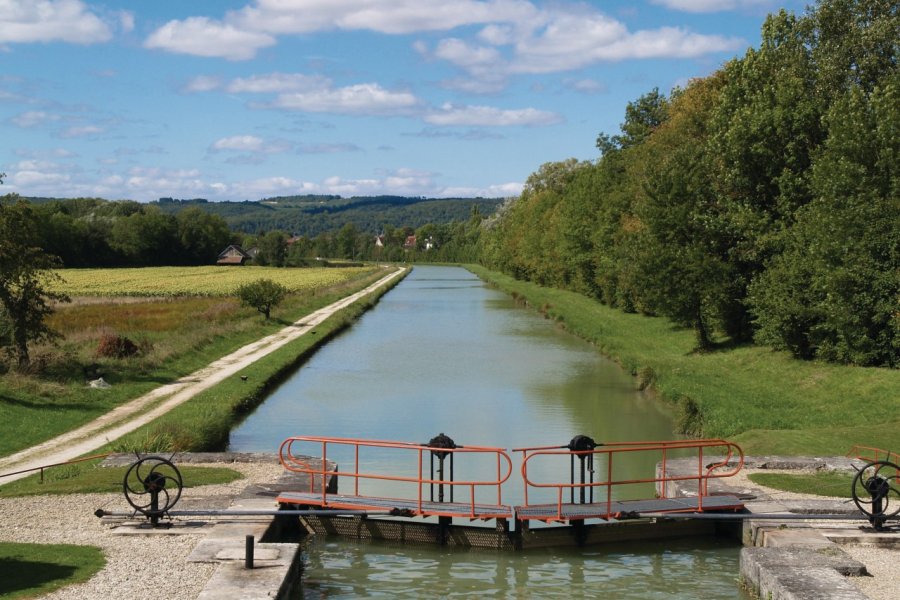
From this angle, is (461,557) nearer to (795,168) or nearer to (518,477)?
(518,477)

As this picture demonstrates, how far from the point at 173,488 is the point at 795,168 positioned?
83.3 ft

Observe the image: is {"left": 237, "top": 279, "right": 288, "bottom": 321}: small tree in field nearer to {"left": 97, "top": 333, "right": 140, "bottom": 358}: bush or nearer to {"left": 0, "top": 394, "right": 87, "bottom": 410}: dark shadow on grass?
{"left": 97, "top": 333, "right": 140, "bottom": 358}: bush

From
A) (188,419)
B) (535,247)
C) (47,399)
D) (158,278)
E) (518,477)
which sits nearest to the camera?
(518,477)

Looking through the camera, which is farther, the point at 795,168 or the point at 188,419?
the point at 795,168

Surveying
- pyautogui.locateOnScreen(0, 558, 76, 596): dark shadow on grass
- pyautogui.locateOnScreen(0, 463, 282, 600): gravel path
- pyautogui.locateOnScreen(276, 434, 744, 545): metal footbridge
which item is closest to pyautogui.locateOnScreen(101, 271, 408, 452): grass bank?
pyautogui.locateOnScreen(276, 434, 744, 545): metal footbridge

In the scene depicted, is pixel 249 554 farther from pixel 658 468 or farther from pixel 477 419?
pixel 477 419

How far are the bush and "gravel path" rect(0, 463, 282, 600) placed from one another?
1700cm

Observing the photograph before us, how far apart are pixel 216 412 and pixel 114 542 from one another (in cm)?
1106

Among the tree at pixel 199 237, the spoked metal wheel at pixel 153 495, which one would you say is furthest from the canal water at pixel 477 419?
the tree at pixel 199 237

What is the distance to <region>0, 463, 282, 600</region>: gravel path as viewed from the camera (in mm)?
12086

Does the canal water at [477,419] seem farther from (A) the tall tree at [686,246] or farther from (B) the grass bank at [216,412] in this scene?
(A) the tall tree at [686,246]

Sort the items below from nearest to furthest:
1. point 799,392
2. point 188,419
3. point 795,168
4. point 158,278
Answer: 1. point 188,419
2. point 799,392
3. point 795,168
4. point 158,278

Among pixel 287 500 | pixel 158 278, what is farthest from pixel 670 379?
pixel 158 278

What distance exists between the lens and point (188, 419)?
78.3 ft
